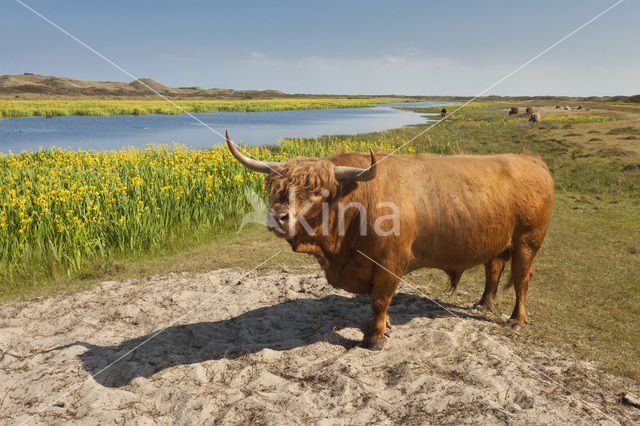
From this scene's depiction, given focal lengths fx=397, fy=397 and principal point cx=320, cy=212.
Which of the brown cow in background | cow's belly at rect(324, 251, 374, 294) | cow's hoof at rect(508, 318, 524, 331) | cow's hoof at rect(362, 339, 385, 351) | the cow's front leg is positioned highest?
the brown cow in background

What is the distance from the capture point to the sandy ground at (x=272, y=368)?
113 inches

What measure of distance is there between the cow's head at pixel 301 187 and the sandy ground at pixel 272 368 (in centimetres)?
128

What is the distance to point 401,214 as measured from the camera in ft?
11.9

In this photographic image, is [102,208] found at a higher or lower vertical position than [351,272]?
lower

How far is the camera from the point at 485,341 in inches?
153

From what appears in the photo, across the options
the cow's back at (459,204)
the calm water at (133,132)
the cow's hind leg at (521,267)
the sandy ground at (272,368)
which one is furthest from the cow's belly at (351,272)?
the calm water at (133,132)

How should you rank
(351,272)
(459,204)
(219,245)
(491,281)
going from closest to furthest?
1. (351,272)
2. (459,204)
3. (491,281)
4. (219,245)

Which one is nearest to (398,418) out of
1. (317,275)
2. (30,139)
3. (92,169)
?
(317,275)

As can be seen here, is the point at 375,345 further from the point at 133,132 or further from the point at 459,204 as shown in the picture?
the point at 133,132

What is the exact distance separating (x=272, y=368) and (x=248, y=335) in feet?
2.32

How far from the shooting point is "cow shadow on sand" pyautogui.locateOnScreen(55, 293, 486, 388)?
356 cm

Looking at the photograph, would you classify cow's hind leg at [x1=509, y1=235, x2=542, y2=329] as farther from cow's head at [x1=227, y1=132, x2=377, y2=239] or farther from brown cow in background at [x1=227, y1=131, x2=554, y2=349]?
cow's head at [x1=227, y1=132, x2=377, y2=239]

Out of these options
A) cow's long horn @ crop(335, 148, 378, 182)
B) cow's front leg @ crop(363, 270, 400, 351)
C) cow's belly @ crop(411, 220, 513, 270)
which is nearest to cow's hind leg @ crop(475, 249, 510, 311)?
cow's belly @ crop(411, 220, 513, 270)

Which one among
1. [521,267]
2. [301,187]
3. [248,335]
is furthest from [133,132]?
[521,267]
